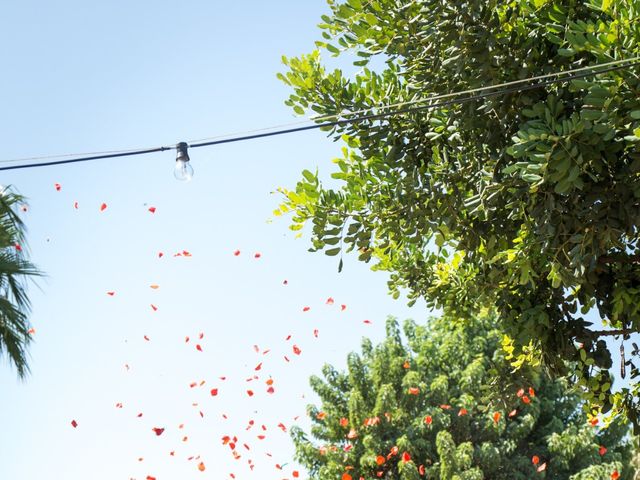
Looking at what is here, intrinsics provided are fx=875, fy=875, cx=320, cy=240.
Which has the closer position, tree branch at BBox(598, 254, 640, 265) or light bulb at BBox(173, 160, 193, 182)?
light bulb at BBox(173, 160, 193, 182)

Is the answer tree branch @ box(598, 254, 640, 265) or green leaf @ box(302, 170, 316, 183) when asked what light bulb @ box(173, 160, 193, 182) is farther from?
tree branch @ box(598, 254, 640, 265)

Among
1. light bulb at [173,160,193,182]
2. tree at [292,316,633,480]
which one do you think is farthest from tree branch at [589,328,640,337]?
tree at [292,316,633,480]

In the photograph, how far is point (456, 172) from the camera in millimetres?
7684

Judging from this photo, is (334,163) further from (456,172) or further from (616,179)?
(616,179)

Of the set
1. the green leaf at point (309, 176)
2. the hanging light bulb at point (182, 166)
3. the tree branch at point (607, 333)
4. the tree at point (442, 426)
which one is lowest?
the tree branch at point (607, 333)

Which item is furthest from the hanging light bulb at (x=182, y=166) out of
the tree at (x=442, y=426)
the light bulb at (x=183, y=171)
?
the tree at (x=442, y=426)

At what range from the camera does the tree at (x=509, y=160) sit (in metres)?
6.44

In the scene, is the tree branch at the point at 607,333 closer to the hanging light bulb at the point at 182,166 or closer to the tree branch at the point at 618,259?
the tree branch at the point at 618,259

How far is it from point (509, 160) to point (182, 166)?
110 inches

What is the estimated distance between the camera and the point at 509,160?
7281mm

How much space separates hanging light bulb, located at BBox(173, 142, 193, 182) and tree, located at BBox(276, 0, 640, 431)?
193 centimetres

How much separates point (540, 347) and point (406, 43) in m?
3.23

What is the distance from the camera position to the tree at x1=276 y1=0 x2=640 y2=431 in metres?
6.44

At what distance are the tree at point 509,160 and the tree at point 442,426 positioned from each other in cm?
1089
